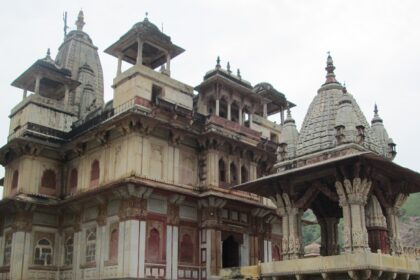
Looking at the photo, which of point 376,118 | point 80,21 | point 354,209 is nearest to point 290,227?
point 354,209

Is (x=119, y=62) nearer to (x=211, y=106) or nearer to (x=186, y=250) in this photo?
(x=211, y=106)

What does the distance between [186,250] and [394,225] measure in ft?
33.5

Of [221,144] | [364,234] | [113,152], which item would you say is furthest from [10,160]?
[364,234]

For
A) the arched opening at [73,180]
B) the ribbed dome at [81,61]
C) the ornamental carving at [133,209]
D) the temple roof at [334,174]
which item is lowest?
the ornamental carving at [133,209]

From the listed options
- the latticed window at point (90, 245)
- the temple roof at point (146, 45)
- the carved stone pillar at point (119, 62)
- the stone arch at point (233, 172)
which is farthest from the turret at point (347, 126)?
the latticed window at point (90, 245)

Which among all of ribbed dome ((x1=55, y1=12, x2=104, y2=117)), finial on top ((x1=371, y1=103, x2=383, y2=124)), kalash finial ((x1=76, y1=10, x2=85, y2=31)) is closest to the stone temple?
finial on top ((x1=371, y1=103, x2=383, y2=124))

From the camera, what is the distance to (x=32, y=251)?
26859mm

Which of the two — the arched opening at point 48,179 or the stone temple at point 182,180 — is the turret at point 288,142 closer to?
the stone temple at point 182,180

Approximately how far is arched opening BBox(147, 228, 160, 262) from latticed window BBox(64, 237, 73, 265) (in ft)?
19.0

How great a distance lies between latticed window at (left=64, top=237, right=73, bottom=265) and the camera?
1065 inches

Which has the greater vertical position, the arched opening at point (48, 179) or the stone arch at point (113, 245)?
the arched opening at point (48, 179)

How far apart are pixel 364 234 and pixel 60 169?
18.5m

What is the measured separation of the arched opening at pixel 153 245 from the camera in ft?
76.7

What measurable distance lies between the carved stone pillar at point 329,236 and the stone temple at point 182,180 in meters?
0.07
